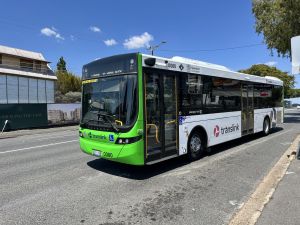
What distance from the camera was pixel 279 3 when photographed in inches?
852

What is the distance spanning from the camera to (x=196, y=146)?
28.1 feet

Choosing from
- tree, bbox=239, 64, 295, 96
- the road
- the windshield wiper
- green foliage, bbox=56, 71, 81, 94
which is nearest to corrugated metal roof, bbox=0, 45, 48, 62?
green foliage, bbox=56, 71, 81, 94

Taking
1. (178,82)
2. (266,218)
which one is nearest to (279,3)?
(178,82)

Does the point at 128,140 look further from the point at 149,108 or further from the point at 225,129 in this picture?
the point at 225,129

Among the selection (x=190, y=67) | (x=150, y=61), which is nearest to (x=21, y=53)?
(x=190, y=67)

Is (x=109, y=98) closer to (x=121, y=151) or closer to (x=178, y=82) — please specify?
(x=121, y=151)

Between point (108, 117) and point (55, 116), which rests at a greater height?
point (108, 117)

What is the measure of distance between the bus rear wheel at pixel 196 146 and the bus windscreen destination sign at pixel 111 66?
9.54 ft

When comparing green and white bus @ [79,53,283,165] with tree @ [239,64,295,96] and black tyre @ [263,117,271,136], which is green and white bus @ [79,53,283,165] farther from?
tree @ [239,64,295,96]

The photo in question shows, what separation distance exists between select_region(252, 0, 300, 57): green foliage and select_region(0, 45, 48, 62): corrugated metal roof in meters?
33.9

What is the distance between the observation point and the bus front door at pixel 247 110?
11.5 metres

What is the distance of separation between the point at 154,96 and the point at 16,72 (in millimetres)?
38454

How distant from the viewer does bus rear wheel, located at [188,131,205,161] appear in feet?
27.2

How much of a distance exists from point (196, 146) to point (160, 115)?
2136 mm
